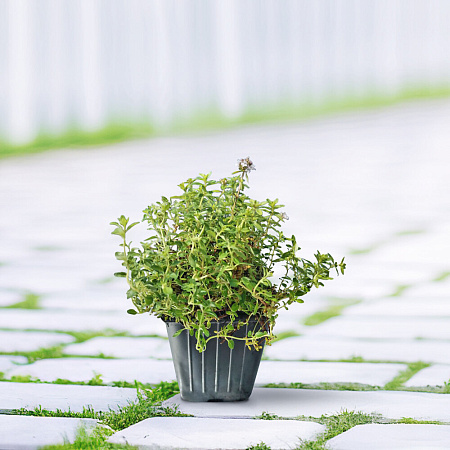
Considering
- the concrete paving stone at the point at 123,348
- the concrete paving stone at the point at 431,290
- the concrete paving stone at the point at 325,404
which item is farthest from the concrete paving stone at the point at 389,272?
the concrete paving stone at the point at 325,404

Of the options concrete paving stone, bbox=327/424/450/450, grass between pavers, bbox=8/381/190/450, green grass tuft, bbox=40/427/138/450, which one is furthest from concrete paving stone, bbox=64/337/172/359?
concrete paving stone, bbox=327/424/450/450

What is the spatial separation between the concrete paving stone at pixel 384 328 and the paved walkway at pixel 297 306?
1 centimetres

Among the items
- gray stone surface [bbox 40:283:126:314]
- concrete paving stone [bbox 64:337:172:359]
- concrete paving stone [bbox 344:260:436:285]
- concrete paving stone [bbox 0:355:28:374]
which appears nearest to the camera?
concrete paving stone [bbox 0:355:28:374]

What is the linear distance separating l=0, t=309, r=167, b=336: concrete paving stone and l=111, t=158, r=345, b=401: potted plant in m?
1.40

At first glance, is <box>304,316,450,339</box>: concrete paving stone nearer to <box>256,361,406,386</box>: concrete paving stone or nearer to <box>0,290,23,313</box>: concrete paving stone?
<box>256,361,406,386</box>: concrete paving stone

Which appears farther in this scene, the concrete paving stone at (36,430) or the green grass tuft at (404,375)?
the green grass tuft at (404,375)

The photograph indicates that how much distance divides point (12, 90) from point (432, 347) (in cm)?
928

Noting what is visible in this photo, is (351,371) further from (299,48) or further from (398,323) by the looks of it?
(299,48)

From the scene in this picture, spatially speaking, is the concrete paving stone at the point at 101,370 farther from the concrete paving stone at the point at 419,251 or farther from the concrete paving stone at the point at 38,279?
the concrete paving stone at the point at 419,251

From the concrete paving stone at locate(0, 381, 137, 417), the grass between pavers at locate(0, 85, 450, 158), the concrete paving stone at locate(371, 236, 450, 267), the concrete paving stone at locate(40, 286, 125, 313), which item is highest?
the grass between pavers at locate(0, 85, 450, 158)

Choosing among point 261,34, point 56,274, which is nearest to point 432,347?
point 56,274

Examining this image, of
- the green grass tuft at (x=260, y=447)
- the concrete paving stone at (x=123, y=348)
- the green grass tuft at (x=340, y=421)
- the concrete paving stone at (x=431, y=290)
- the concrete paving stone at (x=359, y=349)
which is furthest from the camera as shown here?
the concrete paving stone at (x=431, y=290)

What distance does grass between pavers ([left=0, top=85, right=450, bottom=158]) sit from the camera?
11.7 meters

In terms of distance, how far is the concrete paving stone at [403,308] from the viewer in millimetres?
3996
